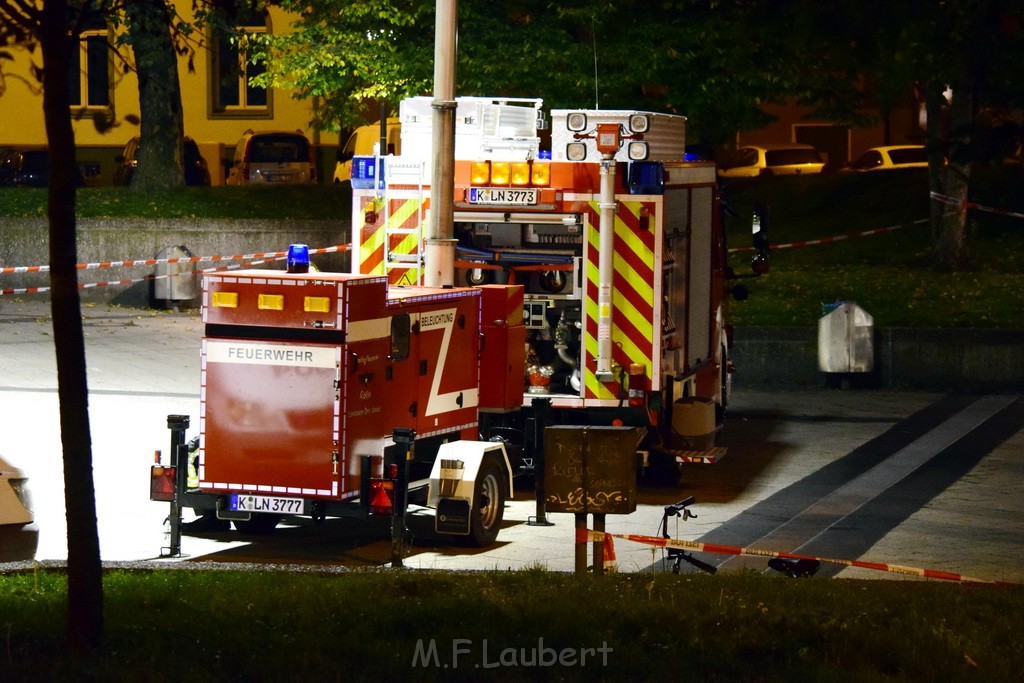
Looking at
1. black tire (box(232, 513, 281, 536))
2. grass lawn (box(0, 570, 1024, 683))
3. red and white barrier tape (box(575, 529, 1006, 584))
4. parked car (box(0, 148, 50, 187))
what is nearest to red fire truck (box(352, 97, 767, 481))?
black tire (box(232, 513, 281, 536))

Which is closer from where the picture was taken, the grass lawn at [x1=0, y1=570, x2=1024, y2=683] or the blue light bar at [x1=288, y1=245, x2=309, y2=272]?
the grass lawn at [x1=0, y1=570, x2=1024, y2=683]

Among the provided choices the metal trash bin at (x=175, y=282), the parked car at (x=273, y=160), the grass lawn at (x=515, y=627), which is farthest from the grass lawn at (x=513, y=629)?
the parked car at (x=273, y=160)

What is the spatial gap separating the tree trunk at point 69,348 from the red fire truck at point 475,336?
3357 mm

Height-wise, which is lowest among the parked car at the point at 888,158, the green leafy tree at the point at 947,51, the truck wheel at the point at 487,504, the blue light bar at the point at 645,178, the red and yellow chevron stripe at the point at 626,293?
the truck wheel at the point at 487,504

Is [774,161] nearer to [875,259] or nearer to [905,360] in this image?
[875,259]

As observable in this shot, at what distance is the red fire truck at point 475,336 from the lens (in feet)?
33.7

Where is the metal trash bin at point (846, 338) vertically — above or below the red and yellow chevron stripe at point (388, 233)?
below

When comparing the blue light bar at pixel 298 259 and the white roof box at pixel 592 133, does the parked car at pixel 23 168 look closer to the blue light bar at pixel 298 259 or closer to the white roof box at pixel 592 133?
the white roof box at pixel 592 133

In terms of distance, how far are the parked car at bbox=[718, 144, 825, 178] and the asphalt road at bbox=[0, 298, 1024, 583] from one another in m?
23.8

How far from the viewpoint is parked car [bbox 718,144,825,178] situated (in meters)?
42.2

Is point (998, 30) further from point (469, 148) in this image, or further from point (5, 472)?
point (469, 148)

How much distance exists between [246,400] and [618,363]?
356 cm

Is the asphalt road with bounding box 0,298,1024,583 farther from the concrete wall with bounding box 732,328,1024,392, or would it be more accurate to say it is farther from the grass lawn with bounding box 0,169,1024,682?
the grass lawn with bounding box 0,169,1024,682

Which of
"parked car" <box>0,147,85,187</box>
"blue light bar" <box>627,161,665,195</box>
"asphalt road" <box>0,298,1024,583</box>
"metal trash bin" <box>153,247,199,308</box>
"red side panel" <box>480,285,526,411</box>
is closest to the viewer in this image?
"asphalt road" <box>0,298,1024,583</box>
